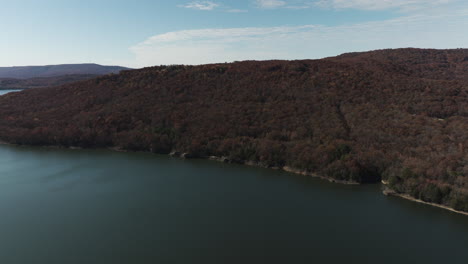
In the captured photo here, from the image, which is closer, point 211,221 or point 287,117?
point 211,221

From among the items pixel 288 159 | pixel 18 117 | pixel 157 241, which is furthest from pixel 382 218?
pixel 18 117

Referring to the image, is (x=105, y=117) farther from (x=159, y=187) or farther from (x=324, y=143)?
(x=324, y=143)

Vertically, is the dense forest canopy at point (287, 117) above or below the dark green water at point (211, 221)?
above

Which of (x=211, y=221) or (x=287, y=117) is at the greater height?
(x=287, y=117)

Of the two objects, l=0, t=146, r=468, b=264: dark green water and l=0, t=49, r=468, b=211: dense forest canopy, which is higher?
l=0, t=49, r=468, b=211: dense forest canopy
